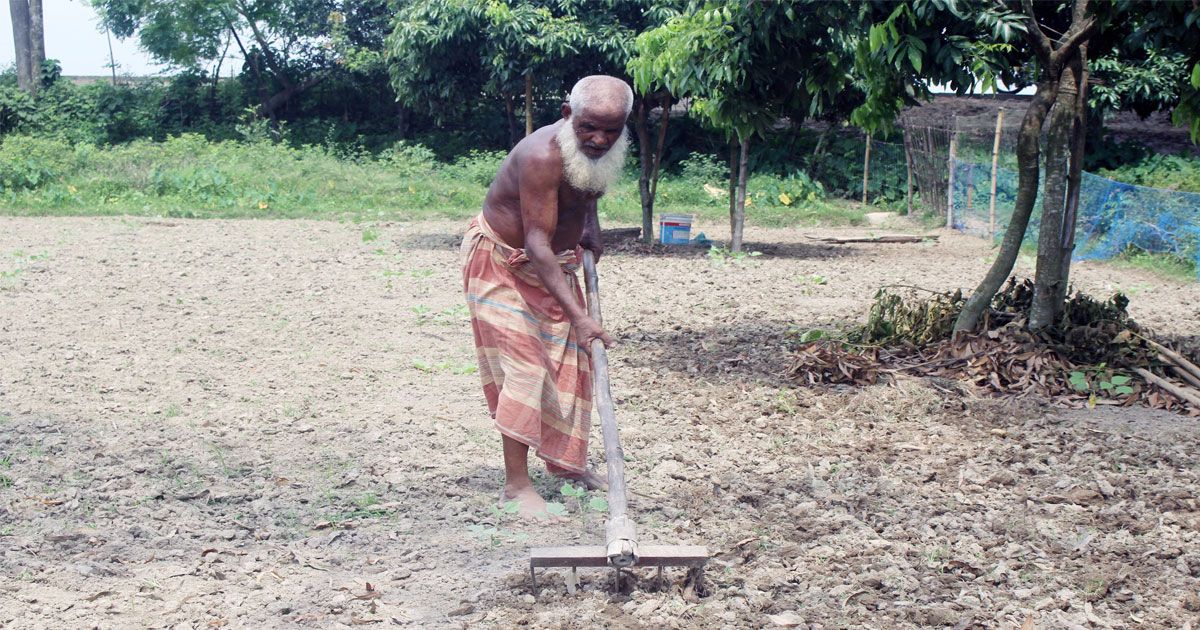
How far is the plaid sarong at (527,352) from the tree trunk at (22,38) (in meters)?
25.7

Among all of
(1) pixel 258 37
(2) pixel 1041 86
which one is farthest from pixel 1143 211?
(1) pixel 258 37

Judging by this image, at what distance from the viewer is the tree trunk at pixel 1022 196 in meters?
6.40

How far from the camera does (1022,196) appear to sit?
653cm

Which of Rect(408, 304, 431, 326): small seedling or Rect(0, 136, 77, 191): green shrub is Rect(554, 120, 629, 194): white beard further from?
Rect(0, 136, 77, 191): green shrub

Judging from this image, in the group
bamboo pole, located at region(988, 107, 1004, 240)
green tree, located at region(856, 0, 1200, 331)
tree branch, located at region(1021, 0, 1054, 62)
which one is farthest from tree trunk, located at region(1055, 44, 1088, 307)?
bamboo pole, located at region(988, 107, 1004, 240)

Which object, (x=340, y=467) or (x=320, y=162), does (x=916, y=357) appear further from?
(x=320, y=162)

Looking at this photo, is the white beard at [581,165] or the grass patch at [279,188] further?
the grass patch at [279,188]

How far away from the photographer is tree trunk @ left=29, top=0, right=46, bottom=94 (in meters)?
26.2

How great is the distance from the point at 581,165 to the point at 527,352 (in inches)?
29.3

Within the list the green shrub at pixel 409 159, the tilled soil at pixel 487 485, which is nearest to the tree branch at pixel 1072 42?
the tilled soil at pixel 487 485

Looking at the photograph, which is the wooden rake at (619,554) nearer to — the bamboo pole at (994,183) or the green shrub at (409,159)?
the bamboo pole at (994,183)

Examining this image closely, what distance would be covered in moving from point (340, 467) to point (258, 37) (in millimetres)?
24198

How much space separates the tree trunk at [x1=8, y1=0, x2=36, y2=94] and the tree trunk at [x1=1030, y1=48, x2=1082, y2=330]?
25499 mm

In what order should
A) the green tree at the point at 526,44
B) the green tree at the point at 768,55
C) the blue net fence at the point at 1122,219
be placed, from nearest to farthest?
the green tree at the point at 768,55
the blue net fence at the point at 1122,219
the green tree at the point at 526,44
